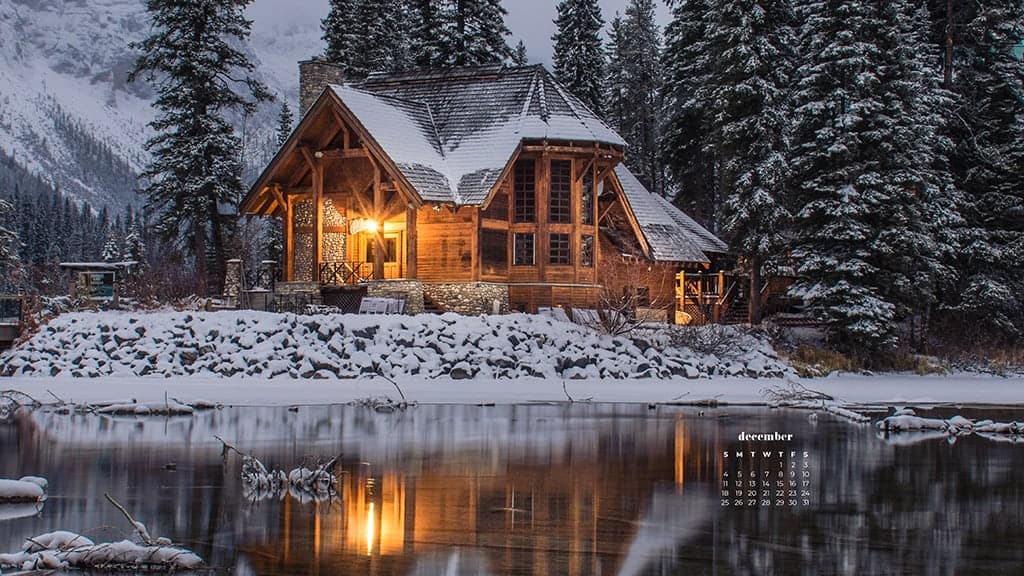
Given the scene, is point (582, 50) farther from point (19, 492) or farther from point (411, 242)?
point (19, 492)

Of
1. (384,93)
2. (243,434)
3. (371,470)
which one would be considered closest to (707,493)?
(371,470)

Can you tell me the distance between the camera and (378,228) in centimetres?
3569

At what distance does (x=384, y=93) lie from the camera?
41.7m

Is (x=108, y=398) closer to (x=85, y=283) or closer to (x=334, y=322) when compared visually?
(x=334, y=322)

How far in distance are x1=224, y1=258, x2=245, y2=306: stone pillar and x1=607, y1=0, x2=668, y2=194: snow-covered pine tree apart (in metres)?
30.5

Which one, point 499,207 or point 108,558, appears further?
point 499,207

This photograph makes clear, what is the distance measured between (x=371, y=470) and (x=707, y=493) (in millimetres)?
4273

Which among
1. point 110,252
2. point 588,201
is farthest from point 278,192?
point 110,252

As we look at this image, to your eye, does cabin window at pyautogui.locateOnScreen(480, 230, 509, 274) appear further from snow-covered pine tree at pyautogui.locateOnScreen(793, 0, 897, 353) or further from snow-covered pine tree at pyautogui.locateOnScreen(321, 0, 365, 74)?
snow-covered pine tree at pyautogui.locateOnScreen(321, 0, 365, 74)

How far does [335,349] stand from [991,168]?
2439 cm

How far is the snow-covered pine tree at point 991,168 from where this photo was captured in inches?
1463

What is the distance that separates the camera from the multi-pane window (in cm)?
3838

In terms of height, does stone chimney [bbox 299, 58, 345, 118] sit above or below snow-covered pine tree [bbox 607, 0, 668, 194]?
below

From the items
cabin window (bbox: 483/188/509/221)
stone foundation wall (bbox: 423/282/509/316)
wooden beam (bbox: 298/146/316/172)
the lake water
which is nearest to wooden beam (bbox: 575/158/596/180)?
cabin window (bbox: 483/188/509/221)
